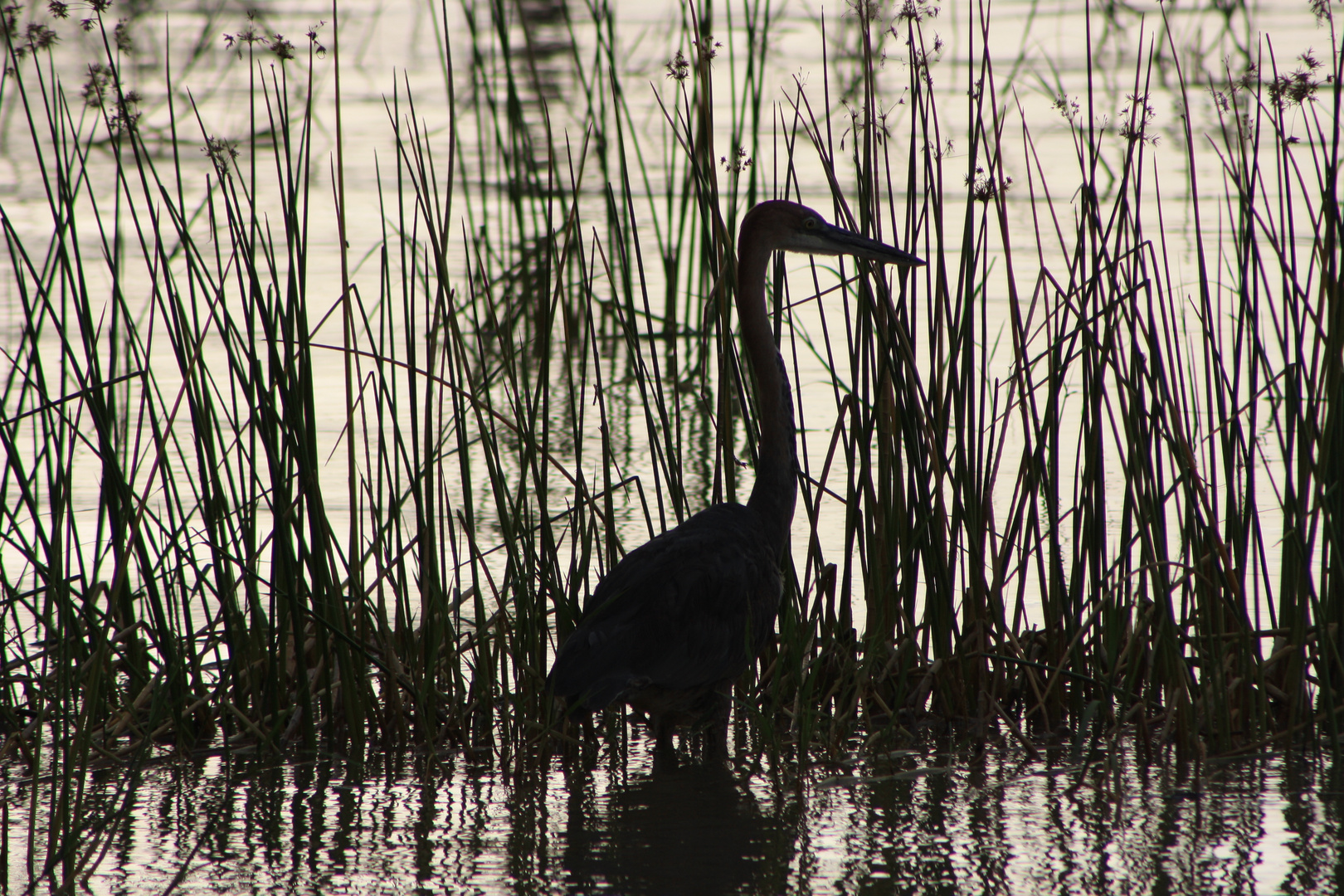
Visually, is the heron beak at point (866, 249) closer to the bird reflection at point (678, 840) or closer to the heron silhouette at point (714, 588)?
the heron silhouette at point (714, 588)

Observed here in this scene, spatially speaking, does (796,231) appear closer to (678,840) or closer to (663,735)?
(663,735)

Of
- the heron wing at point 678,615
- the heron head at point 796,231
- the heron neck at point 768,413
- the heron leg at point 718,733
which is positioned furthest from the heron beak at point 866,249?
the heron leg at point 718,733

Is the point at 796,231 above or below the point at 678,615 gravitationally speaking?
above

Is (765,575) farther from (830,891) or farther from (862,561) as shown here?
(830,891)

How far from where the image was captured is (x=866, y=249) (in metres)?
2.73

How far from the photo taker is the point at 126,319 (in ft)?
8.16

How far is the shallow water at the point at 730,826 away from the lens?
2162 mm

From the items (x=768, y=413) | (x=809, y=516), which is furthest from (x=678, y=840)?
(x=768, y=413)

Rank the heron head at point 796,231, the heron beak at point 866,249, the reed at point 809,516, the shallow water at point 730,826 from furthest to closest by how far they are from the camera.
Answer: the heron head at point 796,231 → the heron beak at point 866,249 → the reed at point 809,516 → the shallow water at point 730,826

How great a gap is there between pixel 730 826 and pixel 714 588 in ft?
1.34

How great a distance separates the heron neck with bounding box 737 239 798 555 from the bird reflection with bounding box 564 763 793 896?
50cm

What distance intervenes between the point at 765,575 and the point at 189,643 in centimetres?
94

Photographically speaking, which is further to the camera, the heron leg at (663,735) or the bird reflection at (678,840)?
the heron leg at (663,735)

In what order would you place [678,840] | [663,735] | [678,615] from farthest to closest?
[663,735] < [678,615] < [678,840]
